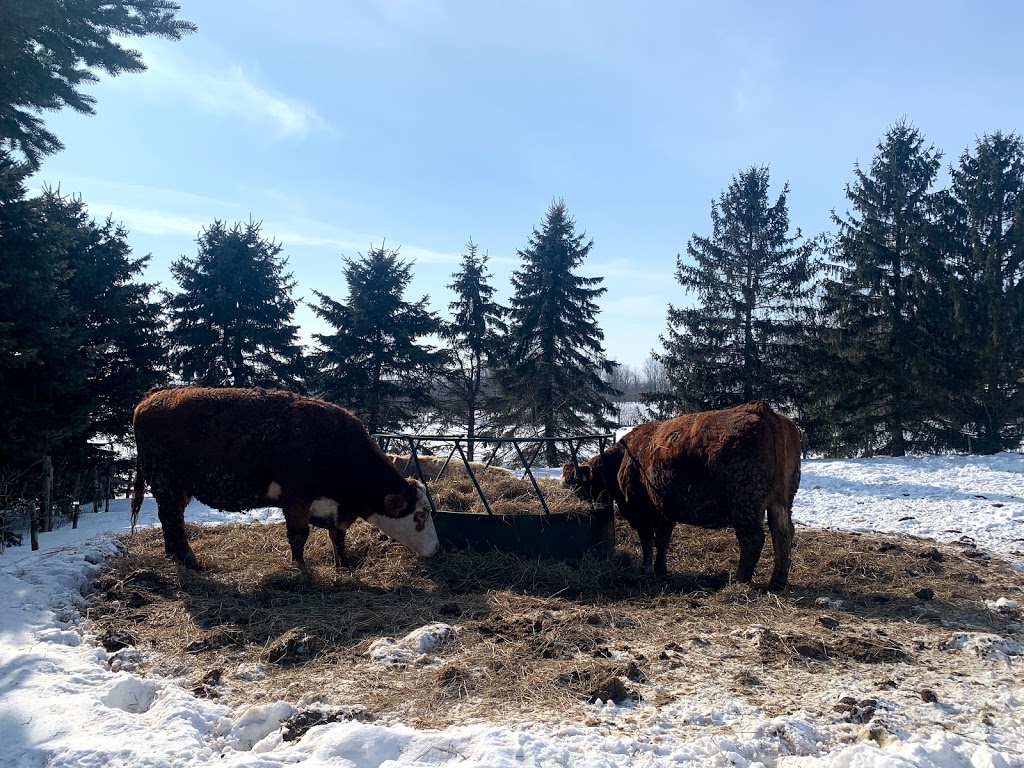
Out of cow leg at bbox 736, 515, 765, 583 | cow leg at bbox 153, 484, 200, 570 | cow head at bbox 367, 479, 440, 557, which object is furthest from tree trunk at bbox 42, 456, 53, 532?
cow leg at bbox 736, 515, 765, 583

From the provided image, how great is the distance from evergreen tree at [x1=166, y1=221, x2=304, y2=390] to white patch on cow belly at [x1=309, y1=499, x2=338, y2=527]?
51.1 feet

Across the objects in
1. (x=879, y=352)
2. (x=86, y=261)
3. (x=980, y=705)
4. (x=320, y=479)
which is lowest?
(x=980, y=705)

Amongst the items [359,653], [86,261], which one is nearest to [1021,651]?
[359,653]

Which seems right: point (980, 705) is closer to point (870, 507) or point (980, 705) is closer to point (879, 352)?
point (870, 507)

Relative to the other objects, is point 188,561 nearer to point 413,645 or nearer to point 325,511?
point 325,511

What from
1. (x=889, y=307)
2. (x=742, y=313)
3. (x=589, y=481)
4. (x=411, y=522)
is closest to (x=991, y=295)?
(x=889, y=307)

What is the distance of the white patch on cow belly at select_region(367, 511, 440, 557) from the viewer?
8.02 meters

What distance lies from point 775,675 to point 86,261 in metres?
18.7

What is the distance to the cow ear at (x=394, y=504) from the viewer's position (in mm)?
7898

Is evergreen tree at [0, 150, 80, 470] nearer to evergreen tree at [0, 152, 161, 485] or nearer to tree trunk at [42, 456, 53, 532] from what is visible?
evergreen tree at [0, 152, 161, 485]

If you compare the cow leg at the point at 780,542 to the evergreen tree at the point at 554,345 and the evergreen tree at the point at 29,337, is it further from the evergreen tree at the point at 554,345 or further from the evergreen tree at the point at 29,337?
the evergreen tree at the point at 554,345

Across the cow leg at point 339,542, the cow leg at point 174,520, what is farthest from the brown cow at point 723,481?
the cow leg at point 174,520

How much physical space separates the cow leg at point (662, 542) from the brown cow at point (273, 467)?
283cm

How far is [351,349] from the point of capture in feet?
81.8
